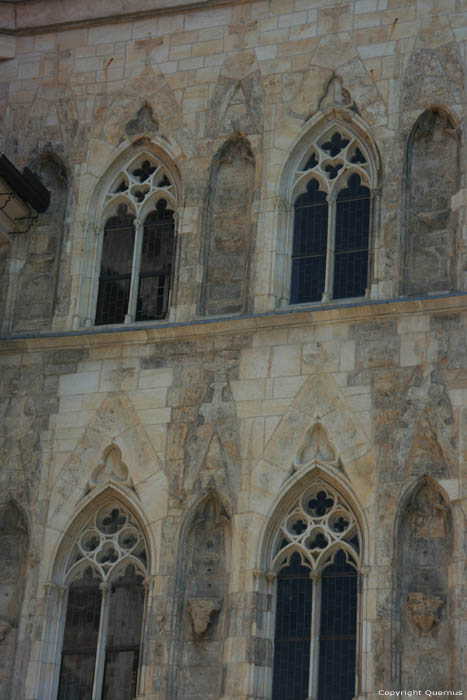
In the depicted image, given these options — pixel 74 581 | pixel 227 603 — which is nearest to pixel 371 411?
pixel 227 603

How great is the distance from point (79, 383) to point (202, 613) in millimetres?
3299

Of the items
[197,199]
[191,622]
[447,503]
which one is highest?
[197,199]

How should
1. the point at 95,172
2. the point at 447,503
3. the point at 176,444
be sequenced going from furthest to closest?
the point at 95,172, the point at 176,444, the point at 447,503

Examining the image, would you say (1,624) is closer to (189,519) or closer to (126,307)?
(189,519)

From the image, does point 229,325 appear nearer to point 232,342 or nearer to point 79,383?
point 232,342

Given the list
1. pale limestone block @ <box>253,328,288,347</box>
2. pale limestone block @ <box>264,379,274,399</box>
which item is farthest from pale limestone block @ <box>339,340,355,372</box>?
pale limestone block @ <box>264,379,274,399</box>

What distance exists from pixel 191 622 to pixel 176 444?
2067 mm

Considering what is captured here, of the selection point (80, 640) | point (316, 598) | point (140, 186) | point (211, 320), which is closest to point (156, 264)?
point (140, 186)

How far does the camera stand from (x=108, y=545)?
813 inches

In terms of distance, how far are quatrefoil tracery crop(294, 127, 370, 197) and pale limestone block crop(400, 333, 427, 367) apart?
7.44 ft

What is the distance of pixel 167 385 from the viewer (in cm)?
2091

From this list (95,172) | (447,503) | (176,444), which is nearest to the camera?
(447,503)

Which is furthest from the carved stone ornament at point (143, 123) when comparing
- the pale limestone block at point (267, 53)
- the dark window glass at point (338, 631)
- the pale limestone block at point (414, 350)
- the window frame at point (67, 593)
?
the dark window glass at point (338, 631)

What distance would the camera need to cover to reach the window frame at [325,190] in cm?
2095
